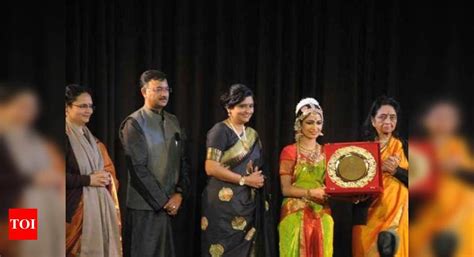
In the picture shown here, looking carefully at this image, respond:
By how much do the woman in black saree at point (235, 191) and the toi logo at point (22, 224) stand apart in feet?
2.98

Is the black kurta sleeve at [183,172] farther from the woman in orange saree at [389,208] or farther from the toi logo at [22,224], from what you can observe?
the woman in orange saree at [389,208]

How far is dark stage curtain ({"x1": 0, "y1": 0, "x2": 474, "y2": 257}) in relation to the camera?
4.84 meters

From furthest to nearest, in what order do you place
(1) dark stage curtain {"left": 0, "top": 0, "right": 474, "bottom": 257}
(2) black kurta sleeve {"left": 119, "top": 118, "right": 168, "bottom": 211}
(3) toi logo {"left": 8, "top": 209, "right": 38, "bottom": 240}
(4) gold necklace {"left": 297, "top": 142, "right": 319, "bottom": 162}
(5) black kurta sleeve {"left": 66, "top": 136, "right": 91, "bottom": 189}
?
(1) dark stage curtain {"left": 0, "top": 0, "right": 474, "bottom": 257}, (4) gold necklace {"left": 297, "top": 142, "right": 319, "bottom": 162}, (2) black kurta sleeve {"left": 119, "top": 118, "right": 168, "bottom": 211}, (5) black kurta sleeve {"left": 66, "top": 136, "right": 91, "bottom": 189}, (3) toi logo {"left": 8, "top": 209, "right": 38, "bottom": 240}

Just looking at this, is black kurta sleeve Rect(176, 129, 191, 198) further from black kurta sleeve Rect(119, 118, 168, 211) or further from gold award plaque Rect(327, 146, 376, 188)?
gold award plaque Rect(327, 146, 376, 188)

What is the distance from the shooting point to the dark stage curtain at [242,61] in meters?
4.84

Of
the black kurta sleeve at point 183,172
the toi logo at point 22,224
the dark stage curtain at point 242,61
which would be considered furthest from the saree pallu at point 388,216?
the toi logo at point 22,224

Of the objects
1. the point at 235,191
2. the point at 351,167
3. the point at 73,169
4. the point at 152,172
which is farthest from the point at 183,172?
the point at 351,167

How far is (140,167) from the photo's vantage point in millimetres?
4578

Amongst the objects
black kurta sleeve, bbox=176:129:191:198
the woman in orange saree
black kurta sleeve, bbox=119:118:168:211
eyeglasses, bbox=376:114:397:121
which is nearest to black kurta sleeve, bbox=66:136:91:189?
black kurta sleeve, bbox=119:118:168:211

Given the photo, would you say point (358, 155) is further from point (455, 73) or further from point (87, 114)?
point (87, 114)

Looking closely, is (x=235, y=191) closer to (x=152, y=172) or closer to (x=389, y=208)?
(x=152, y=172)

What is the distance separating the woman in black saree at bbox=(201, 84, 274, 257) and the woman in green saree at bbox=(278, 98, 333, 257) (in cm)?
13

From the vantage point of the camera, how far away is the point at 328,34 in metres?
5.08

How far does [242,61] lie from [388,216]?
1.25 m
